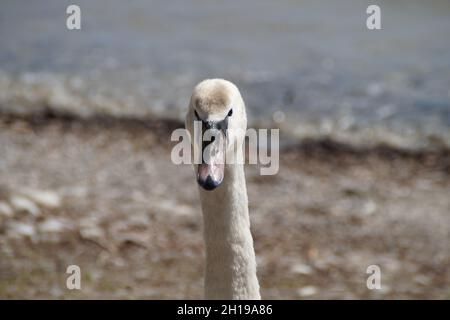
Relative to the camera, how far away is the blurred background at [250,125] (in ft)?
17.8

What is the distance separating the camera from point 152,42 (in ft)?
33.7

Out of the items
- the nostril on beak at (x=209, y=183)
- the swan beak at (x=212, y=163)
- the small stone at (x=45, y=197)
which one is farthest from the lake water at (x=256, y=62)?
the nostril on beak at (x=209, y=183)

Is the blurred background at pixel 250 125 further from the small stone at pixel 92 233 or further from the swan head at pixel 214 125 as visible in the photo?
the swan head at pixel 214 125

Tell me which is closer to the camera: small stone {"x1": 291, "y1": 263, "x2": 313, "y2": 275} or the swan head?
the swan head

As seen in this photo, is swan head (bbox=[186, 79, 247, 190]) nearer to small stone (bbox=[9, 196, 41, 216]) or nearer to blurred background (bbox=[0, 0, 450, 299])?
blurred background (bbox=[0, 0, 450, 299])

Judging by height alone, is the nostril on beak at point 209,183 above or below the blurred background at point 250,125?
below

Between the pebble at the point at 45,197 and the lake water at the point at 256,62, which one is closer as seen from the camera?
the pebble at the point at 45,197

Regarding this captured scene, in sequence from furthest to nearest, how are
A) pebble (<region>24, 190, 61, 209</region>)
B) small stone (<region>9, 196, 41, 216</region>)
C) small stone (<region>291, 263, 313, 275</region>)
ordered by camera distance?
pebble (<region>24, 190, 61, 209</region>) → small stone (<region>9, 196, 41, 216</region>) → small stone (<region>291, 263, 313, 275</region>)

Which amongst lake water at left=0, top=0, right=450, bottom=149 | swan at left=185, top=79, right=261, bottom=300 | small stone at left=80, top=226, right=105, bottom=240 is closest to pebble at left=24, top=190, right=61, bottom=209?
small stone at left=80, top=226, right=105, bottom=240

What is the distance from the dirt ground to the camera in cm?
527

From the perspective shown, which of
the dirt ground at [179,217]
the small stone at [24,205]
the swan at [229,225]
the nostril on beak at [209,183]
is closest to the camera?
the nostril on beak at [209,183]

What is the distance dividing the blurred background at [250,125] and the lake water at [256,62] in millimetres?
29

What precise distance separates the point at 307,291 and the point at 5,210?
1.94 metres

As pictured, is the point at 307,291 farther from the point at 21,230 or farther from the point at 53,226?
the point at 21,230
